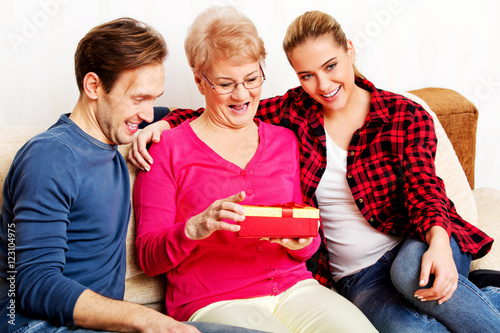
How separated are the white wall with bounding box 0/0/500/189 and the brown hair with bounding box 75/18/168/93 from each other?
0.79m

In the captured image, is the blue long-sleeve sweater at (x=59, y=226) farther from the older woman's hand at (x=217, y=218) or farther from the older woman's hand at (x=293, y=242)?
the older woman's hand at (x=293, y=242)

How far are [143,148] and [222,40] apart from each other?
44 cm

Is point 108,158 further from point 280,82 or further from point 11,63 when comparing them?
point 280,82

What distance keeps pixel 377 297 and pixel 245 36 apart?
3.20ft

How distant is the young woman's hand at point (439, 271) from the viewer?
1521 mm

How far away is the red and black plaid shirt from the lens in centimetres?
177

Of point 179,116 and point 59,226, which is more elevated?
point 179,116

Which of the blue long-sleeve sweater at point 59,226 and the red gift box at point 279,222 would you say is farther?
the red gift box at point 279,222

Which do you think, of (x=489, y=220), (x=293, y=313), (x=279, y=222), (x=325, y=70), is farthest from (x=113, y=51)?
(x=489, y=220)

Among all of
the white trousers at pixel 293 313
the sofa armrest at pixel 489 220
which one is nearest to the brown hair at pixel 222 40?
the white trousers at pixel 293 313

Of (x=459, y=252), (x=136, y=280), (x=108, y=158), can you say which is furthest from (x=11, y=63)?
(x=459, y=252)

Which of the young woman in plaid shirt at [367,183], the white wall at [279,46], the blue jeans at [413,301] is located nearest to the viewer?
the blue jeans at [413,301]

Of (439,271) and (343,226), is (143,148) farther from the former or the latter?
(439,271)

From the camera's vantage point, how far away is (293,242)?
1534 mm
